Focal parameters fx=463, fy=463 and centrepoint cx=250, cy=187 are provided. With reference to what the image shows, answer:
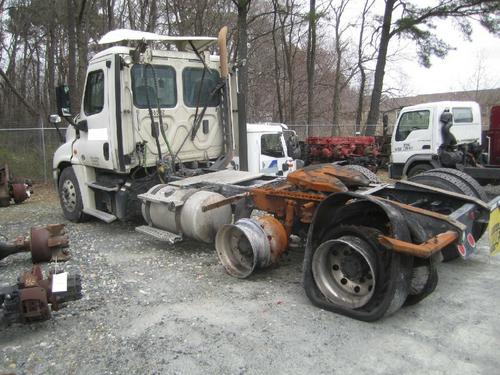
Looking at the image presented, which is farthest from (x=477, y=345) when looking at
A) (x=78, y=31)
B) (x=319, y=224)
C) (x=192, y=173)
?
(x=78, y=31)

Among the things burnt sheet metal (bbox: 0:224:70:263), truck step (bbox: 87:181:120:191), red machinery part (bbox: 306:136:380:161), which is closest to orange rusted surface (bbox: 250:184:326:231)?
burnt sheet metal (bbox: 0:224:70:263)

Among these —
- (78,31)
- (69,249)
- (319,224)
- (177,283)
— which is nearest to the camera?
(319,224)

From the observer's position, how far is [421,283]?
13.5 ft

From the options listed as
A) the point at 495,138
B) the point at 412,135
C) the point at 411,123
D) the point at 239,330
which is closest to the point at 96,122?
the point at 239,330

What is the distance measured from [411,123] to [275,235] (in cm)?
894

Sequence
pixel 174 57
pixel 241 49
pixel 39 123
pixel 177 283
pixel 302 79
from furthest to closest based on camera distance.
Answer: pixel 302 79 → pixel 241 49 → pixel 39 123 → pixel 174 57 → pixel 177 283

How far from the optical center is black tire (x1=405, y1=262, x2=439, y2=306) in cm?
398

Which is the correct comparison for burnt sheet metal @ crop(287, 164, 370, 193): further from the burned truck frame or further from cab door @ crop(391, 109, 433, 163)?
cab door @ crop(391, 109, 433, 163)

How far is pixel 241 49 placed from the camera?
1552 cm

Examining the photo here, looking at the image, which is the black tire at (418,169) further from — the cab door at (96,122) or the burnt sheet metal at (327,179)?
the cab door at (96,122)

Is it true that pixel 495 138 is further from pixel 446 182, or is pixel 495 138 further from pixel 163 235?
pixel 163 235

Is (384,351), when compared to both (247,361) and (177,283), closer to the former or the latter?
(247,361)

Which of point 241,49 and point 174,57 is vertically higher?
point 241,49

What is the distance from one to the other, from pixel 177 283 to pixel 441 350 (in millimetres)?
2698
